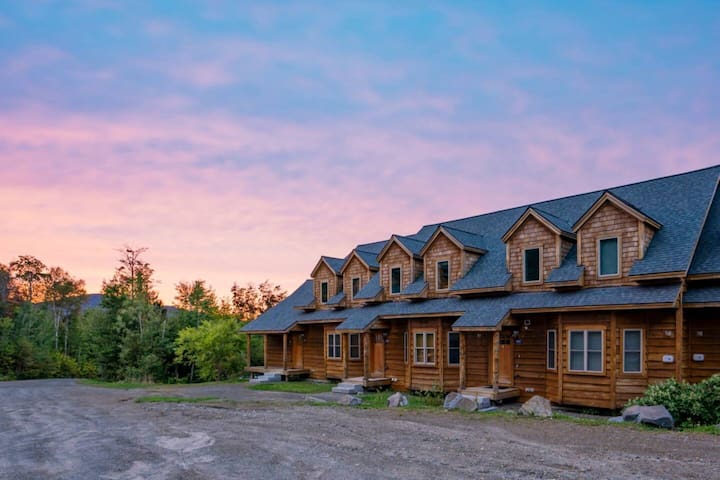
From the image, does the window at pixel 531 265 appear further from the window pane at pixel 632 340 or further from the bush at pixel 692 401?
the bush at pixel 692 401

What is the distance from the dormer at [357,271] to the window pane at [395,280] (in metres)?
2.55

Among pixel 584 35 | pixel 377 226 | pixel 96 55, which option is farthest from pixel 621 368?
pixel 377 226

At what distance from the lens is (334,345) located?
87.7 ft

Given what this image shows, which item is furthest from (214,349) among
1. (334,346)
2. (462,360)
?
(462,360)

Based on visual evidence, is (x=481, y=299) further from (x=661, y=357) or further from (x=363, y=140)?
(x=363, y=140)

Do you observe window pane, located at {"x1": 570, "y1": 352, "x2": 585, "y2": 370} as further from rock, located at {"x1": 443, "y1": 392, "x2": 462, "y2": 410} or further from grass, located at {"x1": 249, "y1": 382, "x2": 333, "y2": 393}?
grass, located at {"x1": 249, "y1": 382, "x2": 333, "y2": 393}

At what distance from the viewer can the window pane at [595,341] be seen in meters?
16.1

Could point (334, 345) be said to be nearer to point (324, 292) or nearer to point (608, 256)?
point (324, 292)

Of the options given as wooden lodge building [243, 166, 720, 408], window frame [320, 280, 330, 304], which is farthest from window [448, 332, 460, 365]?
window frame [320, 280, 330, 304]

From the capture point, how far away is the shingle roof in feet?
56.2

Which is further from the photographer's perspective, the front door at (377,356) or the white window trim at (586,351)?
the front door at (377,356)

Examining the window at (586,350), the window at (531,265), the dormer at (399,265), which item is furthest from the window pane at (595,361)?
the dormer at (399,265)

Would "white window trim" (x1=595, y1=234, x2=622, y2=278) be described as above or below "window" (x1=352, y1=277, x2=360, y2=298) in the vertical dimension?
above

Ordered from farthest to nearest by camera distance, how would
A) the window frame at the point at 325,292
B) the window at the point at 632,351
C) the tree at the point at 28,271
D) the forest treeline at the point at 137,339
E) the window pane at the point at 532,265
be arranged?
the tree at the point at 28,271
the forest treeline at the point at 137,339
the window frame at the point at 325,292
the window pane at the point at 532,265
the window at the point at 632,351
